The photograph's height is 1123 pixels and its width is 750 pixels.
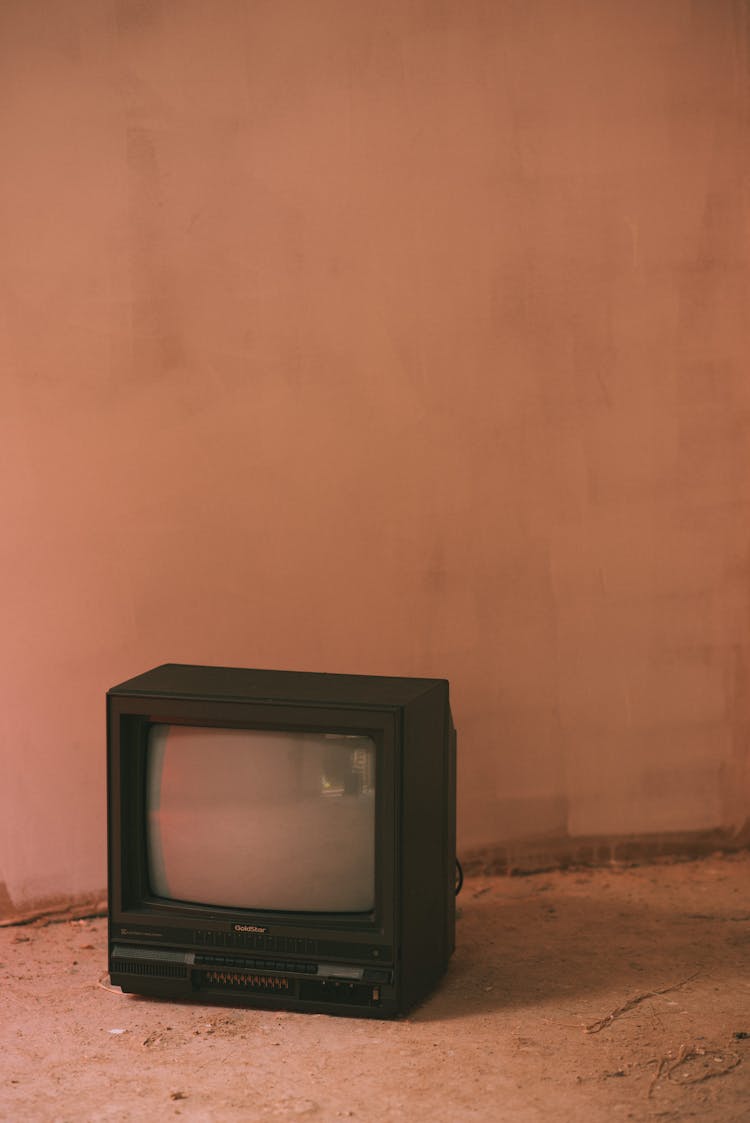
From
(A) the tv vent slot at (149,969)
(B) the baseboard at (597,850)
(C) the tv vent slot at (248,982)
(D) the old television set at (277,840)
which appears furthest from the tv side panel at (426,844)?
(B) the baseboard at (597,850)

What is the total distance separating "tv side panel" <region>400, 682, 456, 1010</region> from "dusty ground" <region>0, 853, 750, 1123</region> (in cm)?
9

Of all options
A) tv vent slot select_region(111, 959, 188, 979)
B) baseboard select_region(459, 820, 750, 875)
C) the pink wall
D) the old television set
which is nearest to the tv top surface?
the old television set

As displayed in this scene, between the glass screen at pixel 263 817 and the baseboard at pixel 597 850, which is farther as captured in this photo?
the baseboard at pixel 597 850

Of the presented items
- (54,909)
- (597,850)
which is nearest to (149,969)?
(54,909)

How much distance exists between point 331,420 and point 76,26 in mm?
1019

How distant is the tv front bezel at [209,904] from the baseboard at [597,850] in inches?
33.8

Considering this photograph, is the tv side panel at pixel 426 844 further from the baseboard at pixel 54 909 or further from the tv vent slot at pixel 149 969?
the baseboard at pixel 54 909

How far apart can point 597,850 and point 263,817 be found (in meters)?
1.16

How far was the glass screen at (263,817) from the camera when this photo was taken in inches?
97.7

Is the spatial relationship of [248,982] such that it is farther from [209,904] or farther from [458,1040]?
[458,1040]

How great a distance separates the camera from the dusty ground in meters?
2.18

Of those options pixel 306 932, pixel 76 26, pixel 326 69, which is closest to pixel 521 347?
pixel 326 69

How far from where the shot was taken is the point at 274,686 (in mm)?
2590

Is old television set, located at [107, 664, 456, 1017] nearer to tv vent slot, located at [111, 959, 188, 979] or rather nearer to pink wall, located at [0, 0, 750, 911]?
tv vent slot, located at [111, 959, 188, 979]
